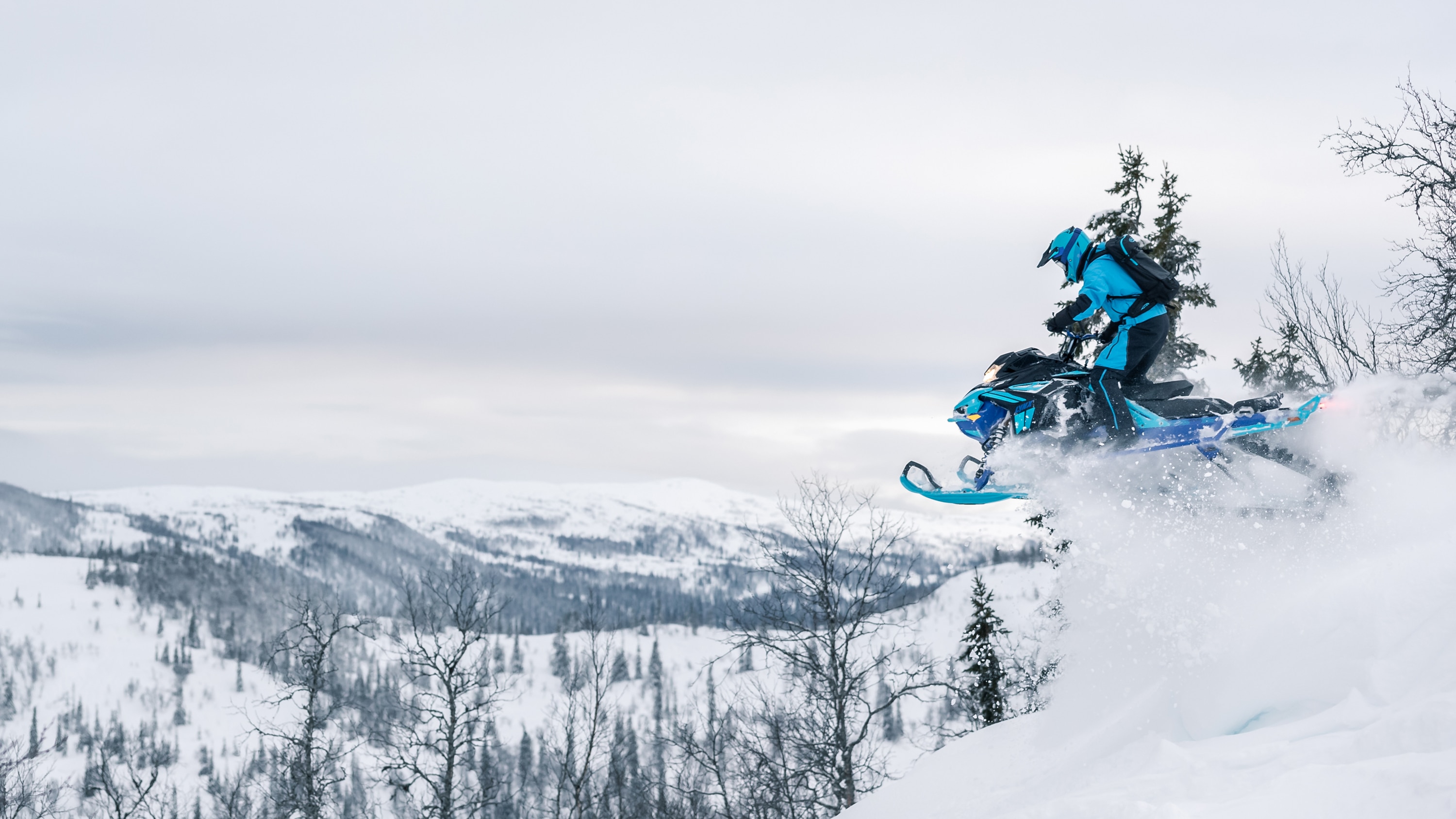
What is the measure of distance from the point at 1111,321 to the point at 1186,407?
3.48ft

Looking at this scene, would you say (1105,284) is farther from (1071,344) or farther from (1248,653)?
(1248,653)

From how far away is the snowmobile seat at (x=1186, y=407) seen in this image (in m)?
7.36

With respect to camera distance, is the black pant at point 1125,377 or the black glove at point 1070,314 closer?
the black glove at point 1070,314

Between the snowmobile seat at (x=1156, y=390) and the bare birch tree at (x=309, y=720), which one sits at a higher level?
the snowmobile seat at (x=1156, y=390)

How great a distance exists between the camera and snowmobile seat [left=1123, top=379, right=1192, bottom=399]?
7.38 meters

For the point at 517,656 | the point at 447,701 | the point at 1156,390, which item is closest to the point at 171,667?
the point at 517,656

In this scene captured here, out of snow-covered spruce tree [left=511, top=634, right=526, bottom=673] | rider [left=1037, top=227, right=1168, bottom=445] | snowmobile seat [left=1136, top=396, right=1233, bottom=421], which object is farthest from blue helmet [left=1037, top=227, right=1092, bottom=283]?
snow-covered spruce tree [left=511, top=634, right=526, bottom=673]

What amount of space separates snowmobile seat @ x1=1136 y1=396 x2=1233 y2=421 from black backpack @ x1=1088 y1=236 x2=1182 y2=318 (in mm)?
956

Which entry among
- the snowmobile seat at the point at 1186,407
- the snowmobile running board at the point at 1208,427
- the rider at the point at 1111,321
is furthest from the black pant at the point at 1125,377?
the snowmobile seat at the point at 1186,407

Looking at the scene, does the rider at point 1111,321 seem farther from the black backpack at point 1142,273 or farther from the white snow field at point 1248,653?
the white snow field at point 1248,653

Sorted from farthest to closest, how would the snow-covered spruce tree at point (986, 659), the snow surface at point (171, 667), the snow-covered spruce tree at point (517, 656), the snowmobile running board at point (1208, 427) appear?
the snow-covered spruce tree at point (517, 656), the snow surface at point (171, 667), the snow-covered spruce tree at point (986, 659), the snowmobile running board at point (1208, 427)

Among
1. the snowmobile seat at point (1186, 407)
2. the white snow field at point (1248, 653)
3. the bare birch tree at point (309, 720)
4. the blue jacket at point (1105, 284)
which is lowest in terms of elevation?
the bare birch tree at point (309, 720)

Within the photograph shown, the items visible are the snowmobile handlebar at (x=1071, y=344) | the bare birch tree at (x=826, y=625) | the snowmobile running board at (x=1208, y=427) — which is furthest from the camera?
the bare birch tree at (x=826, y=625)

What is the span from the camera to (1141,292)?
22.5 ft
